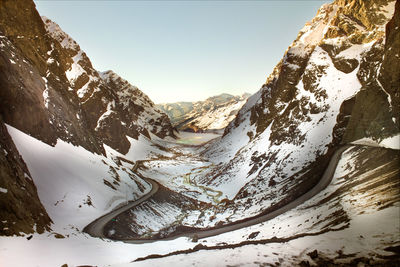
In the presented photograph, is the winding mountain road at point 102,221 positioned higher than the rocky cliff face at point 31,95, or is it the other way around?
the rocky cliff face at point 31,95

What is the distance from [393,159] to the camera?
69.2ft

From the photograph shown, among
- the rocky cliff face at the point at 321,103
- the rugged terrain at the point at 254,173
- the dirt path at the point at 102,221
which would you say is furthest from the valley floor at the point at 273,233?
the rocky cliff face at the point at 321,103

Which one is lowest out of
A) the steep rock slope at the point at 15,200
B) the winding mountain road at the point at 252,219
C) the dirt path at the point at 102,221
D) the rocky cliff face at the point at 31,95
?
the winding mountain road at the point at 252,219

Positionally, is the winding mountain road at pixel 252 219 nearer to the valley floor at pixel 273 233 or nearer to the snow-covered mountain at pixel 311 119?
the valley floor at pixel 273 233

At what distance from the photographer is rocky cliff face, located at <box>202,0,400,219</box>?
114ft

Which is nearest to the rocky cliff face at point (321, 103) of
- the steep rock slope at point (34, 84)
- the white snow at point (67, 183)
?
the white snow at point (67, 183)

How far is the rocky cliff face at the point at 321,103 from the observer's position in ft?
114

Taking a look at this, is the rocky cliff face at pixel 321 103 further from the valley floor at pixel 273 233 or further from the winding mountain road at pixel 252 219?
the valley floor at pixel 273 233

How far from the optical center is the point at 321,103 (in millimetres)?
55094

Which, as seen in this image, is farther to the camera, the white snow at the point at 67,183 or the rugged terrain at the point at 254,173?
the white snow at the point at 67,183

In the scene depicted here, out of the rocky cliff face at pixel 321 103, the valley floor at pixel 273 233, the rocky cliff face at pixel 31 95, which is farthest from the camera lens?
the rocky cliff face at pixel 321 103

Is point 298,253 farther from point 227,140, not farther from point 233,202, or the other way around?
point 227,140

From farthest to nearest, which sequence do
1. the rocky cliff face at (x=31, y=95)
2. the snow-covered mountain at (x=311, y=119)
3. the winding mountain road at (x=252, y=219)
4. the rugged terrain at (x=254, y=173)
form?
the snow-covered mountain at (x=311, y=119) < the winding mountain road at (x=252, y=219) < the rocky cliff face at (x=31, y=95) < the rugged terrain at (x=254, y=173)

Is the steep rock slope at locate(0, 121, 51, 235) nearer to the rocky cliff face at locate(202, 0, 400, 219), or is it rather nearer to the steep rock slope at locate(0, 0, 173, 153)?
the steep rock slope at locate(0, 0, 173, 153)
